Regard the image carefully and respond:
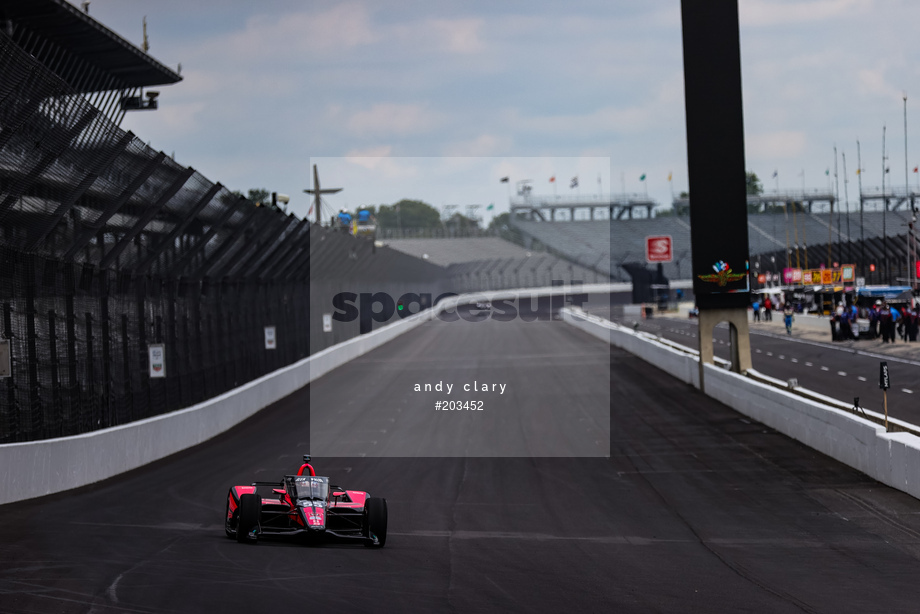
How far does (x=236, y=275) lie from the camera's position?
23.3 metres

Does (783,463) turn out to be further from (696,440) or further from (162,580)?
(162,580)

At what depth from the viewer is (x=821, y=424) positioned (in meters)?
16.8

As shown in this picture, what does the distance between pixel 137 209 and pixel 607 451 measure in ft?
28.4

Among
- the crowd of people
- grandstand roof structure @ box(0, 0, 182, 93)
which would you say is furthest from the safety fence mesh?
the crowd of people

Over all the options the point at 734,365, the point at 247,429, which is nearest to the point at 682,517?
the point at 247,429

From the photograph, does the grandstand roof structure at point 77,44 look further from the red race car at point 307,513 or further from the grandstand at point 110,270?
the red race car at point 307,513

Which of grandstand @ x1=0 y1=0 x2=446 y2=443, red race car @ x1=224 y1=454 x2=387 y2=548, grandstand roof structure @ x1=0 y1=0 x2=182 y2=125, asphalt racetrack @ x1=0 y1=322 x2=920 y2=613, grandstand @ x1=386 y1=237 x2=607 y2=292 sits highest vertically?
grandstand roof structure @ x1=0 y1=0 x2=182 y2=125

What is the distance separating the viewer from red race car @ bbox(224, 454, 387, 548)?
10195mm

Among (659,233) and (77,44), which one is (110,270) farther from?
(659,233)

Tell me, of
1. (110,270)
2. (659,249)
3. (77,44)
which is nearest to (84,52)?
(77,44)

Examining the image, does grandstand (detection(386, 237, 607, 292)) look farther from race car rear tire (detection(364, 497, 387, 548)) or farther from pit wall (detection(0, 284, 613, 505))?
race car rear tire (detection(364, 497, 387, 548))

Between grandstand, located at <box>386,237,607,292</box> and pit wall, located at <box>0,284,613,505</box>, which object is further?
grandstand, located at <box>386,237,607,292</box>

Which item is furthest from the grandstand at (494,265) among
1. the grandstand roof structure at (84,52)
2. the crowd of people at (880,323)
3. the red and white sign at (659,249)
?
the grandstand roof structure at (84,52)

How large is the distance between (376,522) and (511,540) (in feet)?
5.08
